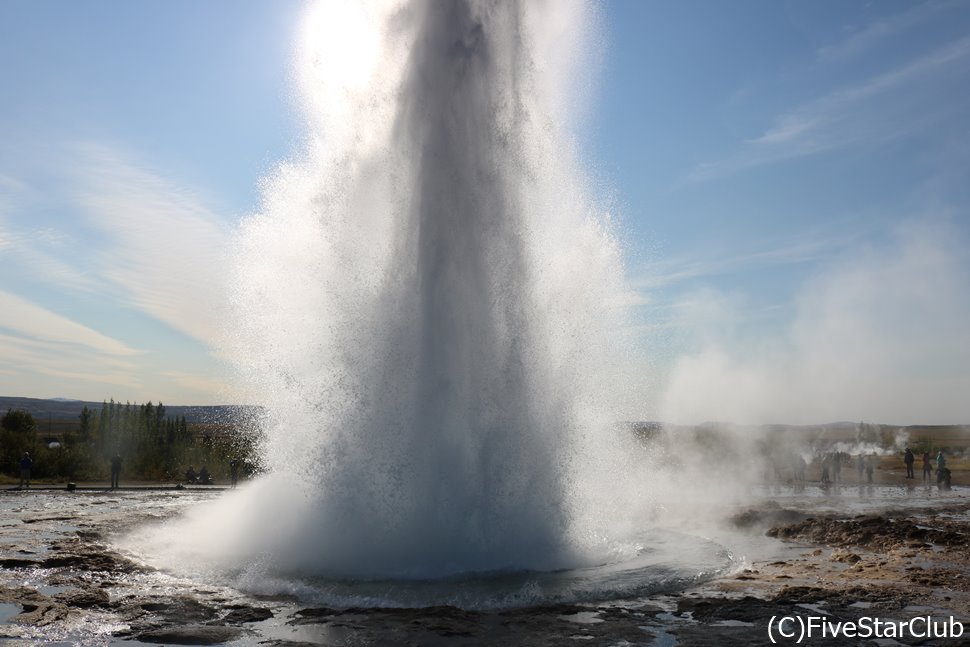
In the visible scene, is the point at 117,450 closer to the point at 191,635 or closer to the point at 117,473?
the point at 117,473

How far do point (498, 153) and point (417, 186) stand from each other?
1.68 meters

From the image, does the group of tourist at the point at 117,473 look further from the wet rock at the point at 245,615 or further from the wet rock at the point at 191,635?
the wet rock at the point at 191,635

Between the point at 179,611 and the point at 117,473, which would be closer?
the point at 179,611

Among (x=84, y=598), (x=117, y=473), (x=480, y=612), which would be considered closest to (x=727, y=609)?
(x=480, y=612)

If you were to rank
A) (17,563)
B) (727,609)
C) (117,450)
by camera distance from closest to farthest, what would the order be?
(727,609), (17,563), (117,450)

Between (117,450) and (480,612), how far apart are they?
1184 inches

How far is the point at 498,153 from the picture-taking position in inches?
552

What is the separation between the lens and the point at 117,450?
34.1 meters

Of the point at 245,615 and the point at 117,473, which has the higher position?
the point at 117,473

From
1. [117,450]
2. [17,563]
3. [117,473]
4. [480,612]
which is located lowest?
[17,563]

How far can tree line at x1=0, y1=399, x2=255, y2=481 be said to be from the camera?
32.2 m

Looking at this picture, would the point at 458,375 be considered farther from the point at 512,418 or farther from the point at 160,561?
the point at 160,561

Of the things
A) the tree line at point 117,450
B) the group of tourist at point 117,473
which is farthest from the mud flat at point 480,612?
the tree line at point 117,450

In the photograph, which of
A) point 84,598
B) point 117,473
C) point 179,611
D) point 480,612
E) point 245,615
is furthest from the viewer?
point 117,473
